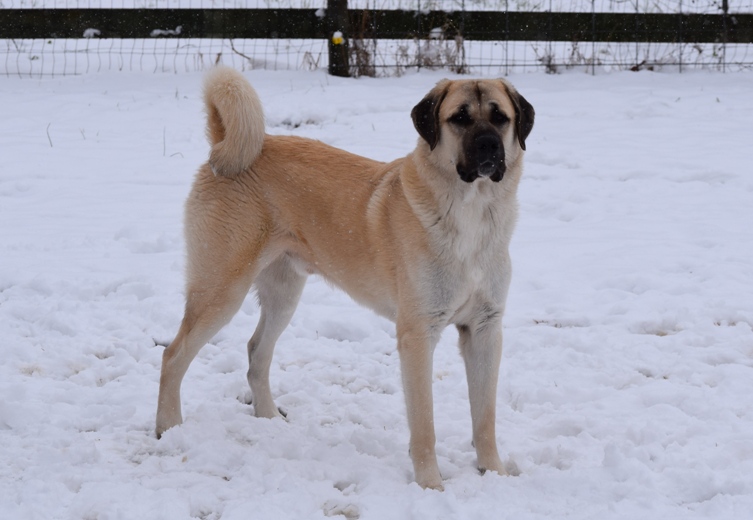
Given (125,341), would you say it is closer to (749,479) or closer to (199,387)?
(199,387)

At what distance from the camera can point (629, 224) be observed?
6.36m

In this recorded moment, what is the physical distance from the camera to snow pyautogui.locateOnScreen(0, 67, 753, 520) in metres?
3.15

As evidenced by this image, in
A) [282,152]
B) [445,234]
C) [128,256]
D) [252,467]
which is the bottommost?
[252,467]

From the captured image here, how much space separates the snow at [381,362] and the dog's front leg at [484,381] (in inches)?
5.1

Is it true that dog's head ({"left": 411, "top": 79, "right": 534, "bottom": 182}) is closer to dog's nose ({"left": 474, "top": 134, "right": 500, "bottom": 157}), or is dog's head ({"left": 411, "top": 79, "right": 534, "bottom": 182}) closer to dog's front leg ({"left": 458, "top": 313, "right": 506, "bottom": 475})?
dog's nose ({"left": 474, "top": 134, "right": 500, "bottom": 157})

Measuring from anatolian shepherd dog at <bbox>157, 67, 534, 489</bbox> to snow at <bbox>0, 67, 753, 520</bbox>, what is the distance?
28 centimetres

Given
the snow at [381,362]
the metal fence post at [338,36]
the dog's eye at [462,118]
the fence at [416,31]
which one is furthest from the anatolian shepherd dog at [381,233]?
the fence at [416,31]

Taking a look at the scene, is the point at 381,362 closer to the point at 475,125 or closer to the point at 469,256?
the point at 469,256

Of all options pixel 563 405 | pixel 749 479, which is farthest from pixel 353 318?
pixel 749 479

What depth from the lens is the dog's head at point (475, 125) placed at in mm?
3277

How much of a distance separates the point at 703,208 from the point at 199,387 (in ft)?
13.8

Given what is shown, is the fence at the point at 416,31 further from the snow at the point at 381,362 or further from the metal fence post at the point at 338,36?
the snow at the point at 381,362

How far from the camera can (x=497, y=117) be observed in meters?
3.38

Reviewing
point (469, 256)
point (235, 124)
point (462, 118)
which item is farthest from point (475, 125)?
point (235, 124)
